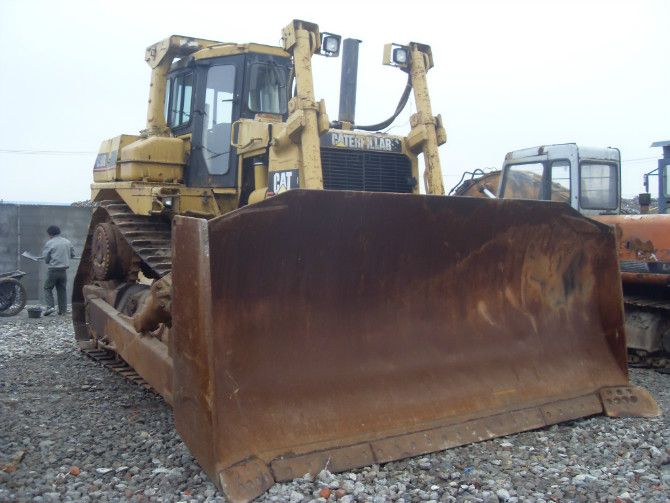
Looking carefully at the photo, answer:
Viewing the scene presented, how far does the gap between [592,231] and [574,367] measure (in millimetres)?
907

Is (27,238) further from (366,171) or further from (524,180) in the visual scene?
(524,180)

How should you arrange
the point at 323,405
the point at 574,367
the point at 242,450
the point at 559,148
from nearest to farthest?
the point at 242,450 → the point at 323,405 → the point at 574,367 → the point at 559,148

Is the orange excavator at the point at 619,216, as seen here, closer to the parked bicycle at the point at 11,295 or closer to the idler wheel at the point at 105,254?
the idler wheel at the point at 105,254

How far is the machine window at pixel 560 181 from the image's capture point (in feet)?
23.8

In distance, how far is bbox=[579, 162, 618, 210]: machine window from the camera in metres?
7.26

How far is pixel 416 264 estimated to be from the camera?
13.3 ft

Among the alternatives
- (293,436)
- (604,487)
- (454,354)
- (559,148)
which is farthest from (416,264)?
(559,148)

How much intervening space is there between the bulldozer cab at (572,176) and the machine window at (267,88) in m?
2.93

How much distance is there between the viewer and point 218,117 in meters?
6.14

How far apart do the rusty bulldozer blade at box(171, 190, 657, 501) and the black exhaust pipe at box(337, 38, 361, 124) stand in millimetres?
2428

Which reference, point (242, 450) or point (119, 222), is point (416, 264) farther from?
point (119, 222)

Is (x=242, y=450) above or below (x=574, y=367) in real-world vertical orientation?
below

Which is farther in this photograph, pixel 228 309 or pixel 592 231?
pixel 592 231

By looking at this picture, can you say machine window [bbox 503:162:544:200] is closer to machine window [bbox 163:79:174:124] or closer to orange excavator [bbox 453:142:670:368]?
orange excavator [bbox 453:142:670:368]
